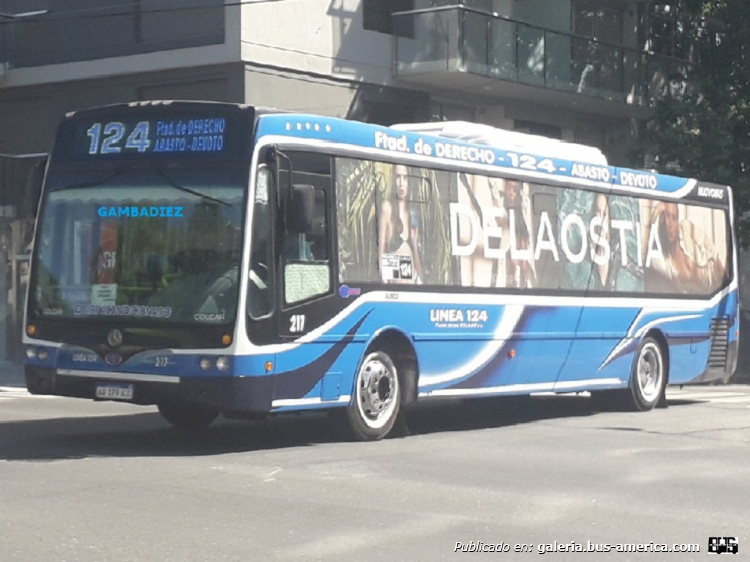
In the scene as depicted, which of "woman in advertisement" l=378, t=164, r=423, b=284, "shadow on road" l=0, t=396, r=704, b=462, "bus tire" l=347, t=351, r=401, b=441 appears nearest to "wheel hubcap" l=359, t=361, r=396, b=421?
"bus tire" l=347, t=351, r=401, b=441

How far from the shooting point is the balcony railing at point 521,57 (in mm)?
28453

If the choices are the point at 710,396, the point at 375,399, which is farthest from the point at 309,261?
the point at 710,396

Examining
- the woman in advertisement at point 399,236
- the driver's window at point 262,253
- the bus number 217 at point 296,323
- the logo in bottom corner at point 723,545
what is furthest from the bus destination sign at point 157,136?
the logo in bottom corner at point 723,545

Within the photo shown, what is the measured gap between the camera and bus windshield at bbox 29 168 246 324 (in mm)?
12633

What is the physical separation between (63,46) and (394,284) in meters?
15.5

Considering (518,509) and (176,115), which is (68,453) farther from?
(518,509)

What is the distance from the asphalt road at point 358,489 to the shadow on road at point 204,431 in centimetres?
3

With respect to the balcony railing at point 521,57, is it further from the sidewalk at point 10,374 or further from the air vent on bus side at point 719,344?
the air vent on bus side at point 719,344

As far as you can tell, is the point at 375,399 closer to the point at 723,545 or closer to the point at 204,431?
the point at 204,431

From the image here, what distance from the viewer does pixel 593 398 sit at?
19406 millimetres

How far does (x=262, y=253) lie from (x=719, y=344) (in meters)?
9.46

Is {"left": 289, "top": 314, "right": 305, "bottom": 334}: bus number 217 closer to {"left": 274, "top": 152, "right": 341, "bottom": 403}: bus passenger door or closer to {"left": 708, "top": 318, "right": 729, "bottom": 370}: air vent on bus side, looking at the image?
{"left": 274, "top": 152, "right": 341, "bottom": 403}: bus passenger door

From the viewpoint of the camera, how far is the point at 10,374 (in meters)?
27.2

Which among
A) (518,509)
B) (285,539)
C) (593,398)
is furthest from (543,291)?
(285,539)
